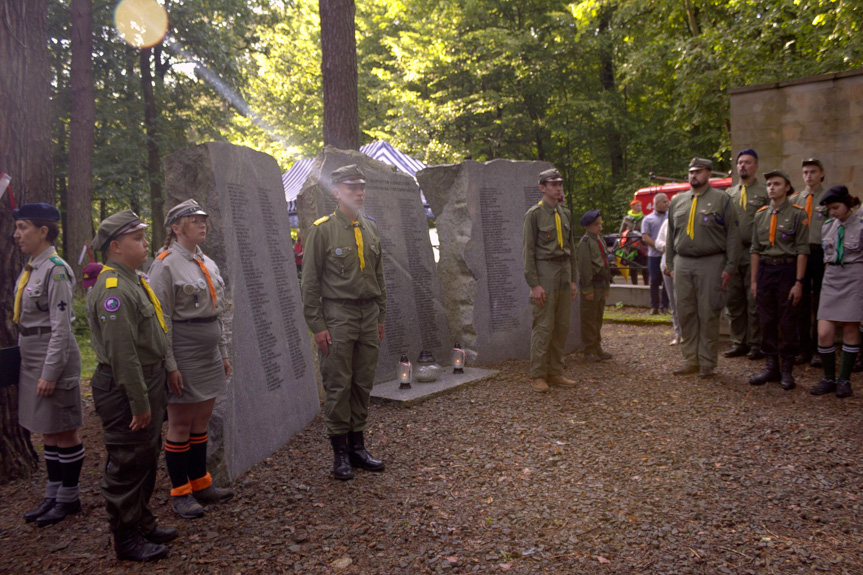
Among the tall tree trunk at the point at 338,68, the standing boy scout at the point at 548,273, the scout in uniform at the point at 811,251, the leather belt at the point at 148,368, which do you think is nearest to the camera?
the leather belt at the point at 148,368

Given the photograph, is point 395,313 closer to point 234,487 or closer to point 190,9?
point 234,487

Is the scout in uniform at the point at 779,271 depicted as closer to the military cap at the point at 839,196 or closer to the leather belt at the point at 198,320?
the military cap at the point at 839,196

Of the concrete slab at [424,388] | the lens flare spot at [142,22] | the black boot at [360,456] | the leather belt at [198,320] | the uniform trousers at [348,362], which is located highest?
the lens flare spot at [142,22]

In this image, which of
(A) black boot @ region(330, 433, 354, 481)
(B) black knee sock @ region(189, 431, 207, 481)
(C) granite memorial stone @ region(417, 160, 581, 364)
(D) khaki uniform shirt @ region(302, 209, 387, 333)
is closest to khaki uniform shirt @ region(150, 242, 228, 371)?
(B) black knee sock @ region(189, 431, 207, 481)

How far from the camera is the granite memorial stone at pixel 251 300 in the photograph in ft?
14.6

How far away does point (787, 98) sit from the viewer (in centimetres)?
814

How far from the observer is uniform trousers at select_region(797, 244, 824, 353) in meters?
6.66

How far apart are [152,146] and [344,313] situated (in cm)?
1476

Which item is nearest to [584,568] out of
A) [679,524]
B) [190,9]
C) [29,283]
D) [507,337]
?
[679,524]

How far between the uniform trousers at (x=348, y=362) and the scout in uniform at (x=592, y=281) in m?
4.01

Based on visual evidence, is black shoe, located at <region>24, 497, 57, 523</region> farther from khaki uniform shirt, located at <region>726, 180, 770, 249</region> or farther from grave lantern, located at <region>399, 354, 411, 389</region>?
khaki uniform shirt, located at <region>726, 180, 770, 249</region>

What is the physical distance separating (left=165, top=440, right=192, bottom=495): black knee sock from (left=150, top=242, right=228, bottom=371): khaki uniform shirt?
1.89ft

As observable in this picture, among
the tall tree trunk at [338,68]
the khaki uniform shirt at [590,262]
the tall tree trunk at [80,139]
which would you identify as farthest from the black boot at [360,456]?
the tall tree trunk at [80,139]

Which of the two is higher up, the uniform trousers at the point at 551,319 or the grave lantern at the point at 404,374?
the uniform trousers at the point at 551,319
